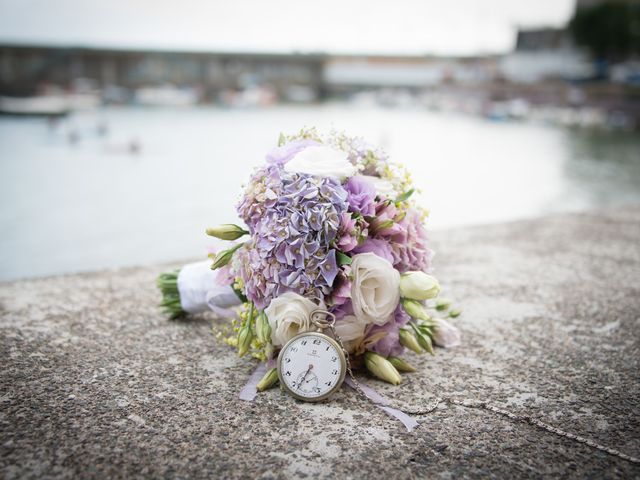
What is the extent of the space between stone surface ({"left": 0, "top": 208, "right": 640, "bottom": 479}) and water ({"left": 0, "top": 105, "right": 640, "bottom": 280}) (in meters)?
1.17

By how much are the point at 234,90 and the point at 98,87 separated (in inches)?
807

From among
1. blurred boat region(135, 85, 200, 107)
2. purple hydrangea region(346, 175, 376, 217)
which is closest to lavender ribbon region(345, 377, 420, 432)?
purple hydrangea region(346, 175, 376, 217)

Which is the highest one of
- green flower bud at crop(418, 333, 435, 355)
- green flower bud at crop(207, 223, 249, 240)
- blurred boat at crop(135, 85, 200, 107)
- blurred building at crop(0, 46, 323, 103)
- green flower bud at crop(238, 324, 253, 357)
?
blurred building at crop(0, 46, 323, 103)

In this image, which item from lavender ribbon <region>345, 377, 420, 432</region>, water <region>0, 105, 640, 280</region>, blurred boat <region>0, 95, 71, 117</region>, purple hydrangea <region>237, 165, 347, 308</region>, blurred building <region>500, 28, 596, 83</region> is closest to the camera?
lavender ribbon <region>345, 377, 420, 432</region>

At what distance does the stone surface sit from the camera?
70.3 inches

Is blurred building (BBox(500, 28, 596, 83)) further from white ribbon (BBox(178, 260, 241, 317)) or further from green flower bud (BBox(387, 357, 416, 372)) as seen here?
green flower bud (BBox(387, 357, 416, 372))

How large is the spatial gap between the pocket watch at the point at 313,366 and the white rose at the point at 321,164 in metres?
0.57

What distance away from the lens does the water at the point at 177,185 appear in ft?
34.4

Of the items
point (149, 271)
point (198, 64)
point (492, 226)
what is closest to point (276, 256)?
point (149, 271)

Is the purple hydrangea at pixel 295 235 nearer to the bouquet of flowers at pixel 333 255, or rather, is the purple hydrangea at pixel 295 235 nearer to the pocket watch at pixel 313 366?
the bouquet of flowers at pixel 333 255

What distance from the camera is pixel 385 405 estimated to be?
2158 mm

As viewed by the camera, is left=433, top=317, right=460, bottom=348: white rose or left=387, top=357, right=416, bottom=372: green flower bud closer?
left=387, top=357, right=416, bottom=372: green flower bud

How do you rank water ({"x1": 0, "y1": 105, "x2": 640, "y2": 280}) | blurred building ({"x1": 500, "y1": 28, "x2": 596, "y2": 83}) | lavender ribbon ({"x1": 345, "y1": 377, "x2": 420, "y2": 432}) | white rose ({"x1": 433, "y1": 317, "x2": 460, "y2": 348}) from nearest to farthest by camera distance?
lavender ribbon ({"x1": 345, "y1": 377, "x2": 420, "y2": 432}) < white rose ({"x1": 433, "y1": 317, "x2": 460, "y2": 348}) < water ({"x1": 0, "y1": 105, "x2": 640, "y2": 280}) < blurred building ({"x1": 500, "y1": 28, "x2": 596, "y2": 83})

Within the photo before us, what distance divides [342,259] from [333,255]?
1.8 inches
